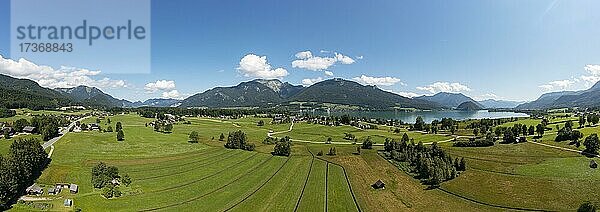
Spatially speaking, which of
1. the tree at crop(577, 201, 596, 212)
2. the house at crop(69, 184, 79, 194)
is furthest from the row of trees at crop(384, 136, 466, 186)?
the house at crop(69, 184, 79, 194)

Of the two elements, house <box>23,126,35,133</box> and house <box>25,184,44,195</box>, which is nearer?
house <box>25,184,44,195</box>

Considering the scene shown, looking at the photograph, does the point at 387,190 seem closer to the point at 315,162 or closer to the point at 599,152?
the point at 315,162

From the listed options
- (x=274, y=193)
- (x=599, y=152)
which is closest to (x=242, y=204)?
(x=274, y=193)

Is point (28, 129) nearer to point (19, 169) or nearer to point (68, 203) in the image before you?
point (19, 169)

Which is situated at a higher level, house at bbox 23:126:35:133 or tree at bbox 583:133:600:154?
house at bbox 23:126:35:133

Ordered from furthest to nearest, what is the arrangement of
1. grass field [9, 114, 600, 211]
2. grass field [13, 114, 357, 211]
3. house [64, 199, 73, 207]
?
grass field [9, 114, 600, 211] < grass field [13, 114, 357, 211] < house [64, 199, 73, 207]

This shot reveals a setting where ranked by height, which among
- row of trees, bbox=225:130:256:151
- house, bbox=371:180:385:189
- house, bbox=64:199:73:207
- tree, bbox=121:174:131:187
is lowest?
house, bbox=371:180:385:189

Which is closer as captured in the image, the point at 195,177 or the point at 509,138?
the point at 195,177

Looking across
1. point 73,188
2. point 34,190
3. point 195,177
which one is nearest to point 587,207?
point 195,177

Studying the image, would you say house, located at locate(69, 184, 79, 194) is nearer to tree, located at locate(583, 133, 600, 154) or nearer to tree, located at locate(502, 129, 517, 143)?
tree, located at locate(502, 129, 517, 143)
